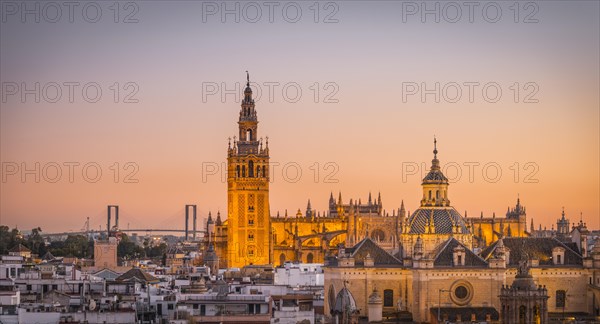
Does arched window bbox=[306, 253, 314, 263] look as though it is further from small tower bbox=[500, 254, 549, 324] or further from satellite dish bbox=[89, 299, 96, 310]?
satellite dish bbox=[89, 299, 96, 310]

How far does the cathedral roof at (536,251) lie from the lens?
381ft

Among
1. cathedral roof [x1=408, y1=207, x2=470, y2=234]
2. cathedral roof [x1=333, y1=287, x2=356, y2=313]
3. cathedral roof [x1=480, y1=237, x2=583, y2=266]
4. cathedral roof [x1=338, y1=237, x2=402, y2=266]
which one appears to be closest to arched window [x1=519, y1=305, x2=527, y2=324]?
cathedral roof [x1=333, y1=287, x2=356, y2=313]

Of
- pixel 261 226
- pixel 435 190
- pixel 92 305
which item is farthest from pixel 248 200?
pixel 92 305

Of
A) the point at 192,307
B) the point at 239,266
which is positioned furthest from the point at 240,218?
the point at 192,307

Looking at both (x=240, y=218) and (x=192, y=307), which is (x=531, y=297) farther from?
(x=240, y=218)

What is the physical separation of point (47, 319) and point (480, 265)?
30.6 m

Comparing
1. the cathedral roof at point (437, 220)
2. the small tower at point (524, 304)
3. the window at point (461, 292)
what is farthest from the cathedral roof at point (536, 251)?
the small tower at point (524, 304)

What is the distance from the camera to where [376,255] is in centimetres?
11500

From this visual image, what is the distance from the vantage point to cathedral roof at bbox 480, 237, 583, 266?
4577 inches

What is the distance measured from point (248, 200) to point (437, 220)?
63300mm

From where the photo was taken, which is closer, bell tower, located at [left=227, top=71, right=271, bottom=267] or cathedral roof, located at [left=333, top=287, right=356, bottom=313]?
cathedral roof, located at [left=333, top=287, right=356, bottom=313]

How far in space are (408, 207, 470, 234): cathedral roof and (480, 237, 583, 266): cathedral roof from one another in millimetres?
2908

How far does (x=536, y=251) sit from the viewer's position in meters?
117

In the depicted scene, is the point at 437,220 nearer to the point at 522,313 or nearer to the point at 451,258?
the point at 451,258
